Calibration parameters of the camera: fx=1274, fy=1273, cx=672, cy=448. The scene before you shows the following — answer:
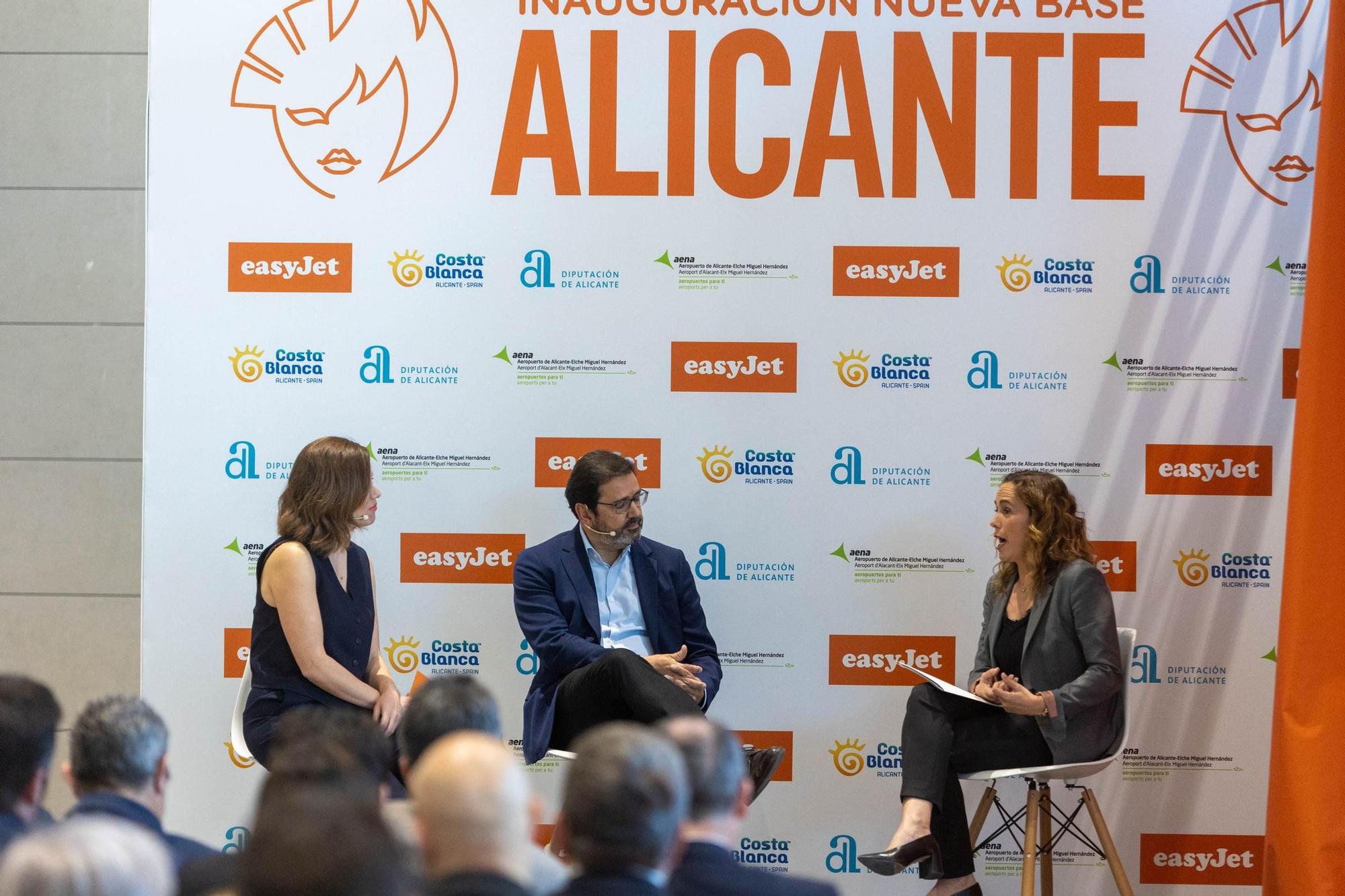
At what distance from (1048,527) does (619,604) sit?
4.43 ft

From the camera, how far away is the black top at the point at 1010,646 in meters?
3.86

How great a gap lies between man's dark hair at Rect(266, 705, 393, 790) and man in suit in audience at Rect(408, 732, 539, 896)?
277mm

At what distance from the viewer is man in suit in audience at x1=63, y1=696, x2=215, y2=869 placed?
6.89 feet

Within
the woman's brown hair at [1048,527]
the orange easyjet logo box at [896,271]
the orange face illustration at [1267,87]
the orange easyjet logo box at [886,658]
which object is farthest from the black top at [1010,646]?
the orange face illustration at [1267,87]

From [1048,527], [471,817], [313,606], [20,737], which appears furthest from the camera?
[1048,527]

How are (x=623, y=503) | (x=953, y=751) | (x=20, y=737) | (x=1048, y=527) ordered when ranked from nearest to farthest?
(x=20, y=737)
(x=953, y=751)
(x=1048, y=527)
(x=623, y=503)

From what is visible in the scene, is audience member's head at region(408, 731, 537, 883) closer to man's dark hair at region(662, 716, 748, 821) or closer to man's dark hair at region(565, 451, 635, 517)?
man's dark hair at region(662, 716, 748, 821)

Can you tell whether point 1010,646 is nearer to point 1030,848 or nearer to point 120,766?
point 1030,848

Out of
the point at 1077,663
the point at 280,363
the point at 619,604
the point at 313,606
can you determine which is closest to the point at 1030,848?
the point at 1077,663

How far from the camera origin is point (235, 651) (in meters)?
4.33

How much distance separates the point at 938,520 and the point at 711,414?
842 millimetres

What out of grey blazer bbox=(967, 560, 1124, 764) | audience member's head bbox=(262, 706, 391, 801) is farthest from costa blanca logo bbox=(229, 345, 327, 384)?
grey blazer bbox=(967, 560, 1124, 764)

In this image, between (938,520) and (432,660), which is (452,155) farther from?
(938,520)

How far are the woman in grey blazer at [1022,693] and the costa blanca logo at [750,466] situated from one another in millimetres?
742
